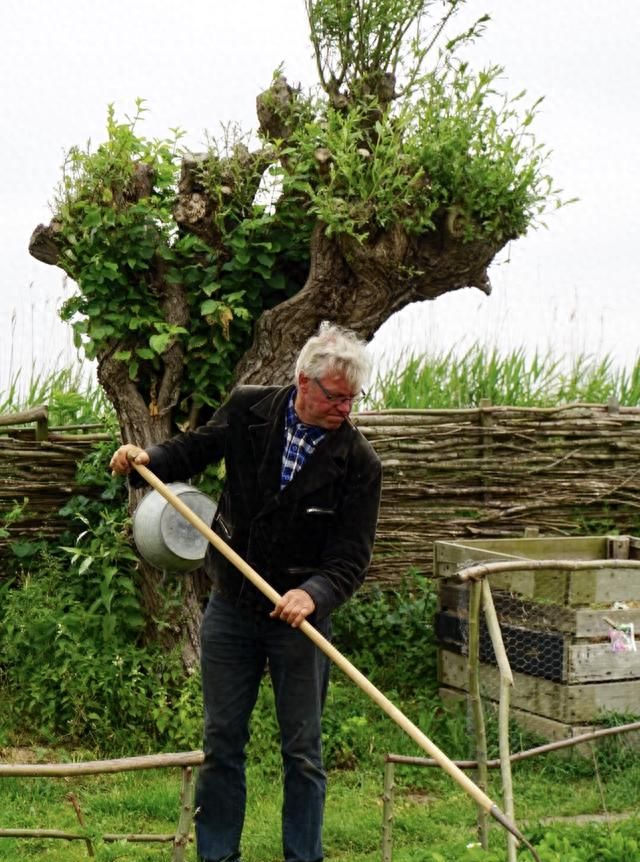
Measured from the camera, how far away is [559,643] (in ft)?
21.6

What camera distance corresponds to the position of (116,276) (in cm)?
674

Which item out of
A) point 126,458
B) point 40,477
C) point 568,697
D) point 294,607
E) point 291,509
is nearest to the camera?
point 294,607

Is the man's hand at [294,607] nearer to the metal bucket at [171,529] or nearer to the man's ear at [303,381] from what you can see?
the man's ear at [303,381]

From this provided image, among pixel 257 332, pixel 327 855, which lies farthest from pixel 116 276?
pixel 327 855

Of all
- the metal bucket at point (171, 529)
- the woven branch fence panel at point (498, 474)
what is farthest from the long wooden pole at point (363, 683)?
the woven branch fence panel at point (498, 474)

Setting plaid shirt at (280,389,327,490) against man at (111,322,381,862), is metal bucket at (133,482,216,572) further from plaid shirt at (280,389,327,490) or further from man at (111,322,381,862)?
plaid shirt at (280,389,327,490)

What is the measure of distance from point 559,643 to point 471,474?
2068 millimetres

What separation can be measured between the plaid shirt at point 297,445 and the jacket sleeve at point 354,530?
0.56 feet

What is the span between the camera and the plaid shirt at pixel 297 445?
15.3ft

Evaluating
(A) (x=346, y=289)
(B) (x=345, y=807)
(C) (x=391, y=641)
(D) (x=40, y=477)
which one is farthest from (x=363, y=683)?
(D) (x=40, y=477)

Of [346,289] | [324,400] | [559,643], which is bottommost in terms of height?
[559,643]

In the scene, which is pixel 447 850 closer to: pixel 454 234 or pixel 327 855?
pixel 327 855


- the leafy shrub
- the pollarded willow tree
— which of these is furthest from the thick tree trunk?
the leafy shrub

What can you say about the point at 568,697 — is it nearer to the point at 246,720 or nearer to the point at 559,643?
the point at 559,643
